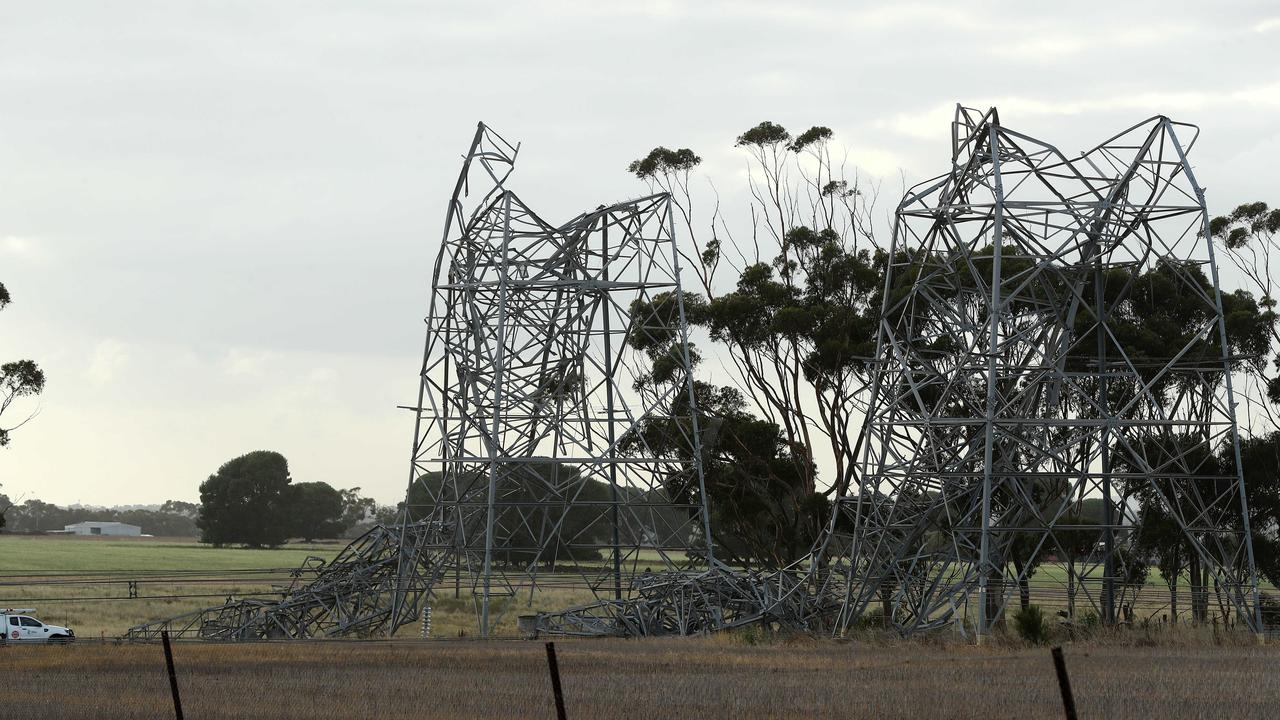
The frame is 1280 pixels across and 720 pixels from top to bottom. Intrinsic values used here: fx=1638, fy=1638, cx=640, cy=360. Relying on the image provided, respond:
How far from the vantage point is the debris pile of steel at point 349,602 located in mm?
37312

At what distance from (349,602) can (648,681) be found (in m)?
17.5

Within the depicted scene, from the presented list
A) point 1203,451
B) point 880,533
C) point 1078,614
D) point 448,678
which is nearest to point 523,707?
point 448,678

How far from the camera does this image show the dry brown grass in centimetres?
1853

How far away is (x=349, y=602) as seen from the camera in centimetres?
3859

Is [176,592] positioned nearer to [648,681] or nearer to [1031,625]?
[1031,625]

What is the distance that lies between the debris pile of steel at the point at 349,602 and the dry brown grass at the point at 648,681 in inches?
257

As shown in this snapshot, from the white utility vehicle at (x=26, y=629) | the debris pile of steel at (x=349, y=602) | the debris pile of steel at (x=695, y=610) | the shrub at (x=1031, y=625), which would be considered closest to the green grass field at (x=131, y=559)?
the white utility vehicle at (x=26, y=629)

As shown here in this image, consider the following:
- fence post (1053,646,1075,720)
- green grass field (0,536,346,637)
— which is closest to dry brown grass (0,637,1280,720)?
fence post (1053,646,1075,720)

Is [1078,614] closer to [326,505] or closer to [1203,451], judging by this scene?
[1203,451]

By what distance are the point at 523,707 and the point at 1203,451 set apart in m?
31.9

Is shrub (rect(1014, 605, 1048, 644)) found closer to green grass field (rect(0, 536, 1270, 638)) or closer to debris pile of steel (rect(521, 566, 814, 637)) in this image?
green grass field (rect(0, 536, 1270, 638))

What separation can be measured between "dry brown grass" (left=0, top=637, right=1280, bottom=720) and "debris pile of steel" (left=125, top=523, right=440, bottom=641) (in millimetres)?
6537

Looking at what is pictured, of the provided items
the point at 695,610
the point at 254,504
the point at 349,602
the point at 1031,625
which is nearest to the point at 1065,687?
the point at 1031,625

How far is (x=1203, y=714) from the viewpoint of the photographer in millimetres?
17344
